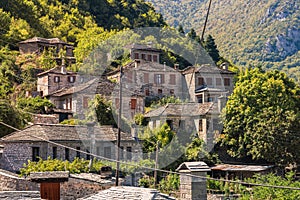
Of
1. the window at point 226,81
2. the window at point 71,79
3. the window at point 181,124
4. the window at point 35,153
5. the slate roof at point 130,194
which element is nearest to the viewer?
the slate roof at point 130,194

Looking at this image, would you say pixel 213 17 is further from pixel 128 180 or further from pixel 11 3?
pixel 128 180

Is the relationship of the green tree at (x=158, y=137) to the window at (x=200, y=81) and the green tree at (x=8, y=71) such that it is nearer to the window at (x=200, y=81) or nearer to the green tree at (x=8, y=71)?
the window at (x=200, y=81)

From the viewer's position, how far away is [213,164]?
3950cm

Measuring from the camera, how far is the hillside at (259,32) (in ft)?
386

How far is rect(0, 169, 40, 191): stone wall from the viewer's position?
2331 cm

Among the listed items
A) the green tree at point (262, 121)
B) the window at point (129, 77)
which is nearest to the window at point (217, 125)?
the green tree at point (262, 121)

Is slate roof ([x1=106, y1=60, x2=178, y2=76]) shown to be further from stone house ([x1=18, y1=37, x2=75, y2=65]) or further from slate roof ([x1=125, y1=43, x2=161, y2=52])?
stone house ([x1=18, y1=37, x2=75, y2=65])

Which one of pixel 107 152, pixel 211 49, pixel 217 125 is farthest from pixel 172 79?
pixel 211 49

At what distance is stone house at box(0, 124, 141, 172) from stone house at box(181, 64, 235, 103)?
51.3 feet

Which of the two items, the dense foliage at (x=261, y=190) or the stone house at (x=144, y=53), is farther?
the stone house at (x=144, y=53)

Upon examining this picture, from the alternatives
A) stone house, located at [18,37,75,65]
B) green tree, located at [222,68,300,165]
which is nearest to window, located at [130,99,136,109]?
green tree, located at [222,68,300,165]

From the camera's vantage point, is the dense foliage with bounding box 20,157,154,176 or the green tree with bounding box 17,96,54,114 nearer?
the dense foliage with bounding box 20,157,154,176

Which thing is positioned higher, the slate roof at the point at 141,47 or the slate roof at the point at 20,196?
the slate roof at the point at 141,47

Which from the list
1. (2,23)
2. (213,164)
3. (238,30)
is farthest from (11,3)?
(238,30)
